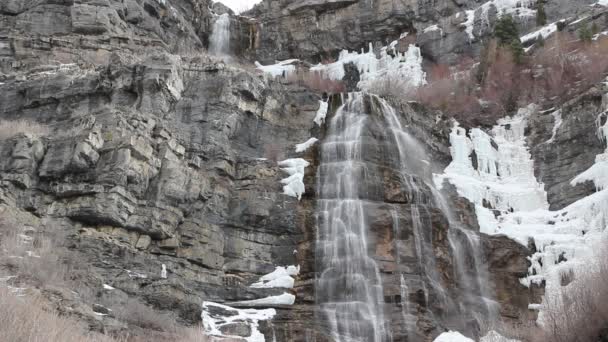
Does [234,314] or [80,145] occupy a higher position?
[80,145]

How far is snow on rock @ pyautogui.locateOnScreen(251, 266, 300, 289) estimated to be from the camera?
2150 centimetres

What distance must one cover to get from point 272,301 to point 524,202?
39.7 feet

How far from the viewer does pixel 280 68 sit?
4453cm

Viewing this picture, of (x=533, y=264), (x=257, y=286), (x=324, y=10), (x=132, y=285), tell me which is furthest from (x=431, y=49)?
(x=132, y=285)

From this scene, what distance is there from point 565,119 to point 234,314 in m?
17.3

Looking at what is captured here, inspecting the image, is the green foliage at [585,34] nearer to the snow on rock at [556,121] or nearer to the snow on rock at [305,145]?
the snow on rock at [556,121]

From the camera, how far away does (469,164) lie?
29.2m

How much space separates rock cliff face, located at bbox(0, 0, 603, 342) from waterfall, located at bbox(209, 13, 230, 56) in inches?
563

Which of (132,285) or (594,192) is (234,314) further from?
(594,192)

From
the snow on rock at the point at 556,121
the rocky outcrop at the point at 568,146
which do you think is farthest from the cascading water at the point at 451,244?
the snow on rock at the point at 556,121

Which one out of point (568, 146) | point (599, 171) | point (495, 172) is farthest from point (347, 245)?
point (568, 146)

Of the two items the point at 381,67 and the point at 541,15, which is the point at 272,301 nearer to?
the point at 381,67

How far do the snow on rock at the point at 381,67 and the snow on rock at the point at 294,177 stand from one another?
1651cm

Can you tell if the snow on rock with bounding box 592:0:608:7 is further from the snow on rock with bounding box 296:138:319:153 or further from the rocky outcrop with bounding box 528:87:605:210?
the snow on rock with bounding box 296:138:319:153
